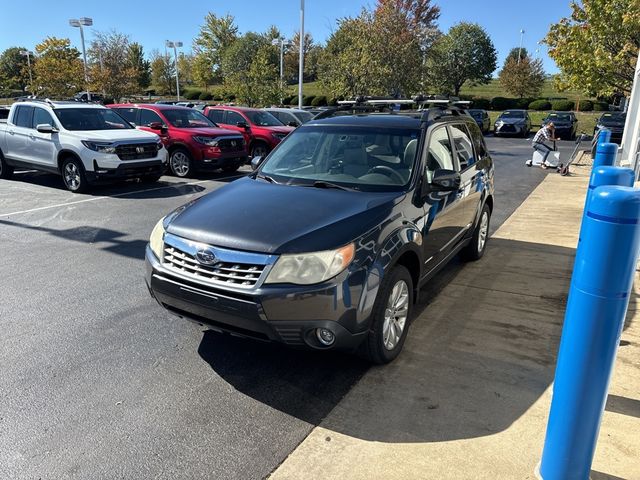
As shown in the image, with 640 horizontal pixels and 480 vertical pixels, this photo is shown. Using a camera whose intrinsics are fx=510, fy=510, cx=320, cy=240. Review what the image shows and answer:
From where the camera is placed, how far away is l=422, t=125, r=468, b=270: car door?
13.8 feet

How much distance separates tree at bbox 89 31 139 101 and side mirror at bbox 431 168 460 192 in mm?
32206

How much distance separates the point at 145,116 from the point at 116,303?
9592 mm

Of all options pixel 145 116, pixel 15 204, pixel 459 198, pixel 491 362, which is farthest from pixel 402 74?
pixel 491 362

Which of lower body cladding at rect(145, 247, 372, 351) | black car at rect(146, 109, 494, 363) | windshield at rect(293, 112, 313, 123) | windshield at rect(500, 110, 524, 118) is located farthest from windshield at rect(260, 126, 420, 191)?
windshield at rect(500, 110, 524, 118)

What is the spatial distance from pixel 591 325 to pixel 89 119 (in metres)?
11.0

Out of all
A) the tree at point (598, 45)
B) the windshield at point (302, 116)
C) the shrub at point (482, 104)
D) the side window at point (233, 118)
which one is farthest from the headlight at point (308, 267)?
the shrub at point (482, 104)

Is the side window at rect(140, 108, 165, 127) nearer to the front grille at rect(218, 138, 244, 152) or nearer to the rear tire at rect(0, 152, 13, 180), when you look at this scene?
the front grille at rect(218, 138, 244, 152)

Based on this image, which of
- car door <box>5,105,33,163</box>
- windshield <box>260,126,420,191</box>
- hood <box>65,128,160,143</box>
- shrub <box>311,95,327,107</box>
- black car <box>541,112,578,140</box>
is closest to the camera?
windshield <box>260,126,420,191</box>

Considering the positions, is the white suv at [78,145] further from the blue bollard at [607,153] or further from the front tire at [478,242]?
the blue bollard at [607,153]

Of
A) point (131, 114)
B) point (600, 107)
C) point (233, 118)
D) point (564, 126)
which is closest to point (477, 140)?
point (131, 114)

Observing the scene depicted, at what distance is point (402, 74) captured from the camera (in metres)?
22.1

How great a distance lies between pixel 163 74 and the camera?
62844mm

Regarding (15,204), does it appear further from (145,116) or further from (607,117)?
(607,117)

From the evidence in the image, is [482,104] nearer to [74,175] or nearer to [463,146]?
[74,175]
